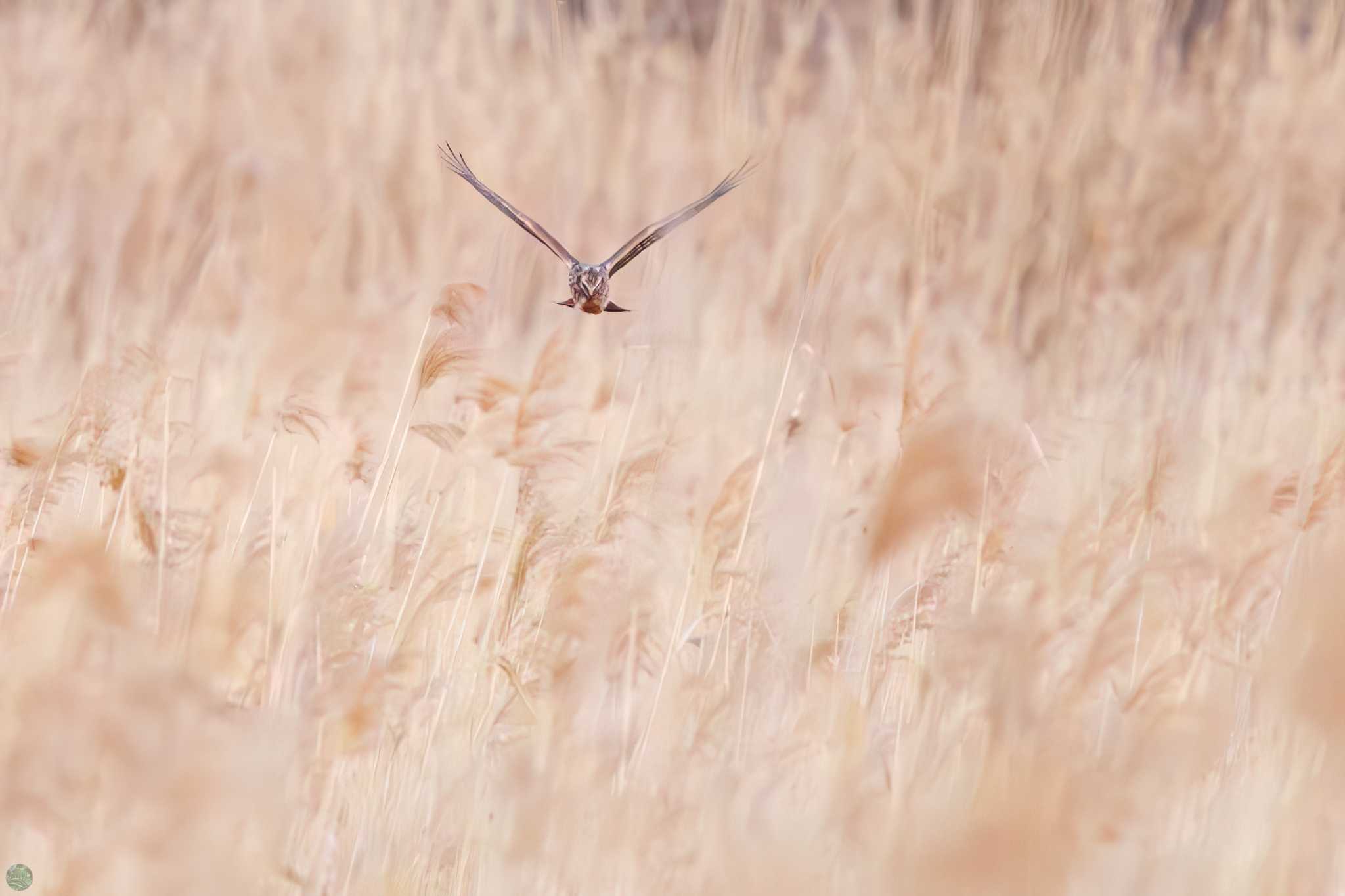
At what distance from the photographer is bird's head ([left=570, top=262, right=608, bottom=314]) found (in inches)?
67.1

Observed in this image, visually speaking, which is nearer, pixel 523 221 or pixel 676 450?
pixel 523 221

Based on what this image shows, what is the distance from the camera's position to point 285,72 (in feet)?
7.39

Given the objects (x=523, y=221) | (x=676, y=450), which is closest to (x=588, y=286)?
(x=523, y=221)

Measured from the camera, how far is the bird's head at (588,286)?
171 cm

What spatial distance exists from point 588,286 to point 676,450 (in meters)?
0.39

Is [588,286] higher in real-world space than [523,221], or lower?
lower

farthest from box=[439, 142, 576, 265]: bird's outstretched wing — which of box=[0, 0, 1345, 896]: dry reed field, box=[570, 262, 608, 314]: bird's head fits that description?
box=[0, 0, 1345, 896]: dry reed field

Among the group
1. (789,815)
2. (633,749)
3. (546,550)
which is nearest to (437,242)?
(546,550)

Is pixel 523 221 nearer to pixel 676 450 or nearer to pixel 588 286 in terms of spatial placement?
pixel 588 286

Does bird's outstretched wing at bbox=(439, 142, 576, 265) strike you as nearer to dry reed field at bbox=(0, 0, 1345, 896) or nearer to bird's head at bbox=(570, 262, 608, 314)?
bird's head at bbox=(570, 262, 608, 314)

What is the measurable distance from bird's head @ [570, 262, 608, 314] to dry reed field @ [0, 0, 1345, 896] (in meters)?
0.11

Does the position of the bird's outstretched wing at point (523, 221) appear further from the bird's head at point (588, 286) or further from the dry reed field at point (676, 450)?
the dry reed field at point (676, 450)

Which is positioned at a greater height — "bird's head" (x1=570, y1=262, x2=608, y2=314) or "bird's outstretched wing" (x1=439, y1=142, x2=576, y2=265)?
"bird's outstretched wing" (x1=439, y1=142, x2=576, y2=265)

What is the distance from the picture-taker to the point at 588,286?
1703 millimetres
